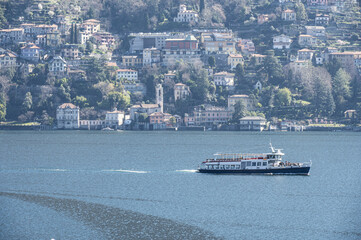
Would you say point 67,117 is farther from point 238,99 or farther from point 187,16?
point 187,16

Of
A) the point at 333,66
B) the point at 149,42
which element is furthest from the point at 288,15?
the point at 149,42

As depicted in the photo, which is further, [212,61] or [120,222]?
[212,61]

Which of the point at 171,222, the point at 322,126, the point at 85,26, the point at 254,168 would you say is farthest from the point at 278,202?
the point at 85,26

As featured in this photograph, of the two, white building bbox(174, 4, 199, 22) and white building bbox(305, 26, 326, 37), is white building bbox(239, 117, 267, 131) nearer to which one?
white building bbox(305, 26, 326, 37)

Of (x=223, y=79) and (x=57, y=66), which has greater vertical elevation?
(x=57, y=66)

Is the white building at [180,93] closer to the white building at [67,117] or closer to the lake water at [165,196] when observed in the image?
the white building at [67,117]
